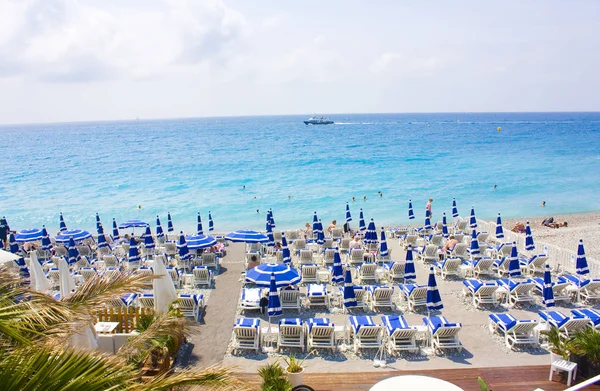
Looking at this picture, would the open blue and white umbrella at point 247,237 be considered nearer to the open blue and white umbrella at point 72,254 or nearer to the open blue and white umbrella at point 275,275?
the open blue and white umbrella at point 275,275

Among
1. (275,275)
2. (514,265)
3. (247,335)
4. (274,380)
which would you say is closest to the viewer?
(274,380)

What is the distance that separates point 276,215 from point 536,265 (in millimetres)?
18034

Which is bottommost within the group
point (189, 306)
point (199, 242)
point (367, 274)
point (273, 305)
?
point (367, 274)

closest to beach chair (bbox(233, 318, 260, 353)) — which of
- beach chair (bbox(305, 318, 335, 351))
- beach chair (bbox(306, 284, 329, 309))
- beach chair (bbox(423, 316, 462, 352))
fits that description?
beach chair (bbox(305, 318, 335, 351))

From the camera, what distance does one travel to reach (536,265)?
1452 centimetres

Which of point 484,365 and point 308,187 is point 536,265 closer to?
point 484,365

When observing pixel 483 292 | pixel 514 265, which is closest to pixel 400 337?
pixel 483 292

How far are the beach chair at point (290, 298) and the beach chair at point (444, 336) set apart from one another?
3.63 m

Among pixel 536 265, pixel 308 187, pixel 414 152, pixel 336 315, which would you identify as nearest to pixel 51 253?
pixel 336 315

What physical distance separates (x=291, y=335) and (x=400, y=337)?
7.50 feet

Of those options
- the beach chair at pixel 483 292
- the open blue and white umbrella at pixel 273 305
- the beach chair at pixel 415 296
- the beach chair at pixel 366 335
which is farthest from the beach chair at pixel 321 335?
the beach chair at pixel 483 292

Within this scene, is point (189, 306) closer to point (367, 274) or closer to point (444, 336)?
point (367, 274)

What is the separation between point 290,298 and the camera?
12.1m

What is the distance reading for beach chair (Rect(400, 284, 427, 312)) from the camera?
39.2ft
